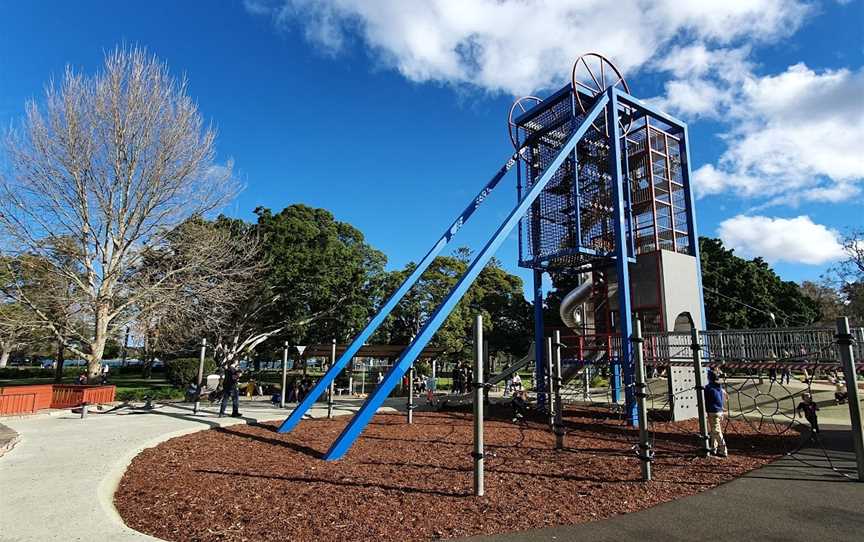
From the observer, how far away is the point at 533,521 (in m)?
5.28

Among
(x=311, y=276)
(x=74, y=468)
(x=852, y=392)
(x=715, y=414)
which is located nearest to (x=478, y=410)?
(x=715, y=414)

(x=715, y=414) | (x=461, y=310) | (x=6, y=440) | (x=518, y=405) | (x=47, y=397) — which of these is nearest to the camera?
(x=715, y=414)

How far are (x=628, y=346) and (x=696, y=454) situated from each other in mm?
5027

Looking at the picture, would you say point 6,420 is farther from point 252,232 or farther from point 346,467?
point 252,232

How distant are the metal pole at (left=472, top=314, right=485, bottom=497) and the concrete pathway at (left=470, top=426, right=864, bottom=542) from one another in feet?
4.55

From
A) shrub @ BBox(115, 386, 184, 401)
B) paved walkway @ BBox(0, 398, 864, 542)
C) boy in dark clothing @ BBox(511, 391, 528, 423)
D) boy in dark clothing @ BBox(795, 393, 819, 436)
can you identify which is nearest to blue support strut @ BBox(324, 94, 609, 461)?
paved walkway @ BBox(0, 398, 864, 542)

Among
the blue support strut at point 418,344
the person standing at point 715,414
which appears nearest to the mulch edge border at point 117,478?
the blue support strut at point 418,344

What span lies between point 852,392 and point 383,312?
9.57 m

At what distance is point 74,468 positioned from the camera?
7.57 m

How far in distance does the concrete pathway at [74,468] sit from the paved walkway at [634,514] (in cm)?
1

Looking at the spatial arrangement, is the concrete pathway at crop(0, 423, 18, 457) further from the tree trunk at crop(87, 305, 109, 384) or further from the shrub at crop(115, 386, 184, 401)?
the shrub at crop(115, 386, 184, 401)

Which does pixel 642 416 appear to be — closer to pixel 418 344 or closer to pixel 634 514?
pixel 634 514

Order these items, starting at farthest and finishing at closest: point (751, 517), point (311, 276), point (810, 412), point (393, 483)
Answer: point (311, 276) → point (810, 412) → point (393, 483) → point (751, 517)

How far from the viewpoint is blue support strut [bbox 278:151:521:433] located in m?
11.9
